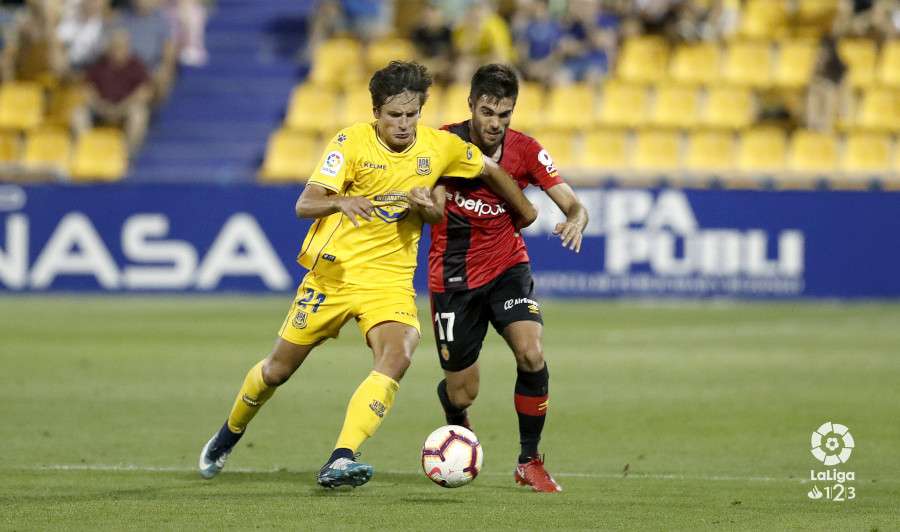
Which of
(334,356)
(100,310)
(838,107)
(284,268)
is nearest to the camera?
(334,356)

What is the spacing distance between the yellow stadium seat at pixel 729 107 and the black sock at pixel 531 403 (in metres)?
16.4

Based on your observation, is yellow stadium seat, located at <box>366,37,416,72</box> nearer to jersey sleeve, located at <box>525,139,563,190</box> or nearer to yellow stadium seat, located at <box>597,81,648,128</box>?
yellow stadium seat, located at <box>597,81,648,128</box>

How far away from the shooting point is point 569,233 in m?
7.91

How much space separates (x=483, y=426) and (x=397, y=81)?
12.0 ft

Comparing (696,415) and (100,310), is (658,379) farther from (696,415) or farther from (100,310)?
(100,310)

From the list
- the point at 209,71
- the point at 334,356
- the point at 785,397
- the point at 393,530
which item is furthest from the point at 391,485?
the point at 209,71

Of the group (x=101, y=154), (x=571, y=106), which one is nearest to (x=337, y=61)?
(x=101, y=154)

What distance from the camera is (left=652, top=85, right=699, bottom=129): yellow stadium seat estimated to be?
78.9 ft

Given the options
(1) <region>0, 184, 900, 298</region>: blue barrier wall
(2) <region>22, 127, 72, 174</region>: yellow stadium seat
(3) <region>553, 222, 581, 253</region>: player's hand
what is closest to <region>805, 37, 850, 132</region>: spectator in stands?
(1) <region>0, 184, 900, 298</region>: blue barrier wall

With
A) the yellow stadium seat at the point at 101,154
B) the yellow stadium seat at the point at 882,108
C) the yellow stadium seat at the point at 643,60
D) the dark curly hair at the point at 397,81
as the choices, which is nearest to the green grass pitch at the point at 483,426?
the dark curly hair at the point at 397,81

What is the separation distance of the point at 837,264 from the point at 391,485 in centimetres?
1452

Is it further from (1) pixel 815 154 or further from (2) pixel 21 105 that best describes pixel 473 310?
(2) pixel 21 105

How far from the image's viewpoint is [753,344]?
52.5 feet

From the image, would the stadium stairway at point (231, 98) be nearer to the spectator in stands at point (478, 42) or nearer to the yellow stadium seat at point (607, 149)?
the spectator in stands at point (478, 42)
